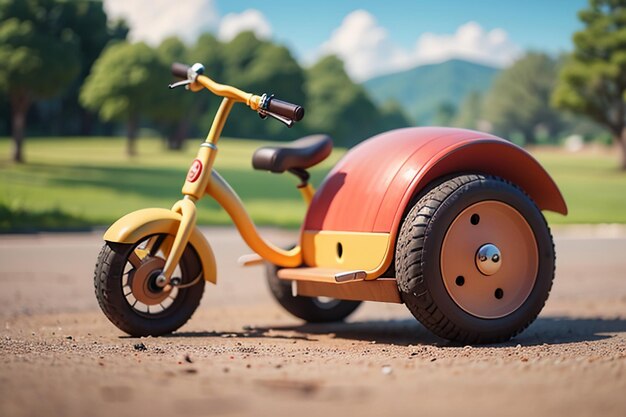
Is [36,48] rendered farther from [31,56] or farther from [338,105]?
[338,105]

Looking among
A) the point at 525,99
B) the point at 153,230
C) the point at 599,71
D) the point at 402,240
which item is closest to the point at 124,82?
the point at 599,71

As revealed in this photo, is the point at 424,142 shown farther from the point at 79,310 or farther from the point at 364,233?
the point at 79,310

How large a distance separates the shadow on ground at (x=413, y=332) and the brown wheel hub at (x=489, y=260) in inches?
8.8

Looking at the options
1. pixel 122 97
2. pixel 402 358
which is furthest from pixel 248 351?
pixel 122 97

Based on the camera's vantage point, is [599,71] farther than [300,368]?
Yes

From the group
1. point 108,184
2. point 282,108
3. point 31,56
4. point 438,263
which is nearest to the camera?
point 438,263

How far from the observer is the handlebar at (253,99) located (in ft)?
13.1

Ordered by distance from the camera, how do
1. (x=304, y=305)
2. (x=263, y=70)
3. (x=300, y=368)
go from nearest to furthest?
(x=300, y=368) < (x=304, y=305) < (x=263, y=70)

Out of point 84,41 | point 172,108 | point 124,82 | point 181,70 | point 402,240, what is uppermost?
point 84,41

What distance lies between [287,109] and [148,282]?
1.10 metres

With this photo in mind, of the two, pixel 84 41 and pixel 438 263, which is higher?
pixel 84 41

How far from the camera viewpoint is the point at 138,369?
109 inches

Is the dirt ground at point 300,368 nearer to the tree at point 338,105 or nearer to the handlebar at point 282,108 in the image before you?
the handlebar at point 282,108

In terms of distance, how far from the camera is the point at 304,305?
17.2ft
